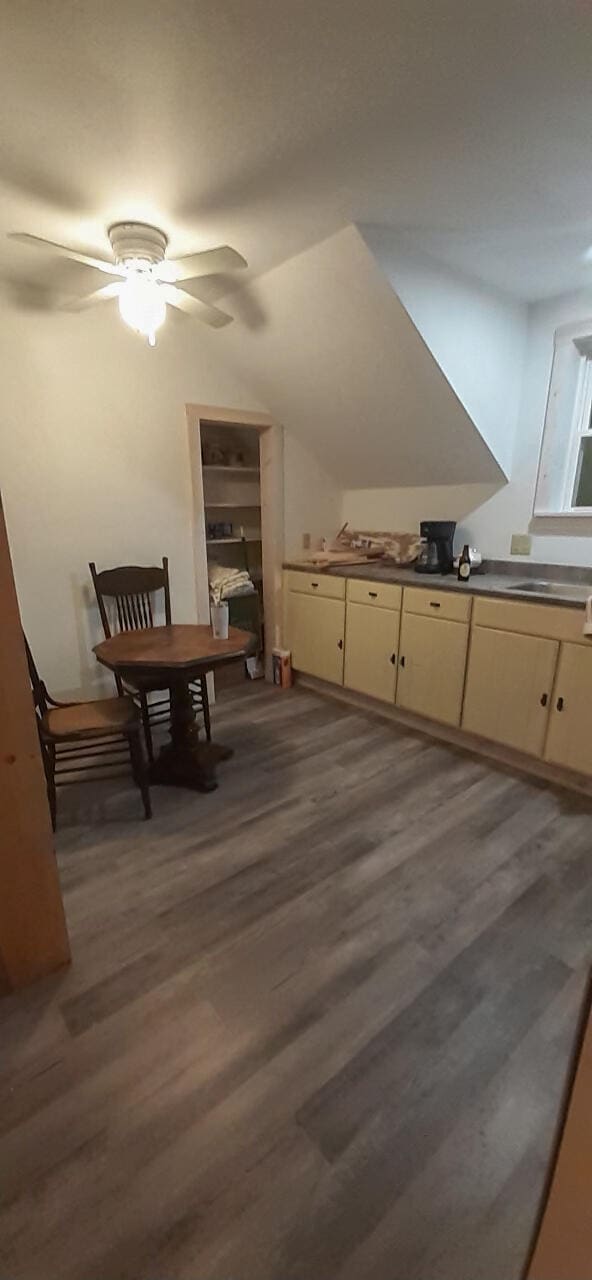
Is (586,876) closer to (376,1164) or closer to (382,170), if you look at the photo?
(376,1164)

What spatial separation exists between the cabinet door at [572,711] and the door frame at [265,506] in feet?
6.63

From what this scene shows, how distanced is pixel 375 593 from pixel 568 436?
1.32m

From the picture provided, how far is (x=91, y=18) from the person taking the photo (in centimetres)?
111

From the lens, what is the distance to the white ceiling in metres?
1.13

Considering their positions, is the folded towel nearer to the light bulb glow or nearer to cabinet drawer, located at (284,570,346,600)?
cabinet drawer, located at (284,570,346,600)

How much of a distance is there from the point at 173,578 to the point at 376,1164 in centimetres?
275

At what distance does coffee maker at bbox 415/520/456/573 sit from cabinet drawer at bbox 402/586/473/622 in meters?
0.30

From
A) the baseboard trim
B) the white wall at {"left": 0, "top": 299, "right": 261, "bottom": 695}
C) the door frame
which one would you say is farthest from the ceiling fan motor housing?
the baseboard trim

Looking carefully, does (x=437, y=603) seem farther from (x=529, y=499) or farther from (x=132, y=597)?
(x=132, y=597)

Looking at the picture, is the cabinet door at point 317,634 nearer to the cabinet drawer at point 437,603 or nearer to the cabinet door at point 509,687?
the cabinet drawer at point 437,603

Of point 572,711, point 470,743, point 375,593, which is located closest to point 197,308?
point 375,593

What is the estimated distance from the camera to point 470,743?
2885 millimetres

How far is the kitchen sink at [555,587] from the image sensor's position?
8.73ft

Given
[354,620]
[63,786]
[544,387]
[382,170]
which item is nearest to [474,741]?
[354,620]
